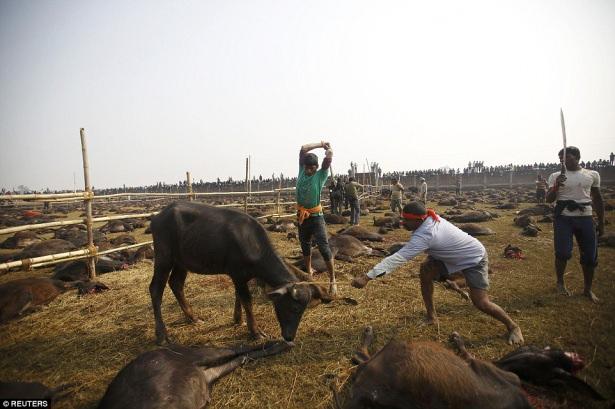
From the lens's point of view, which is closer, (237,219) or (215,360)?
(215,360)

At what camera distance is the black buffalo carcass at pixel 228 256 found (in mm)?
3666

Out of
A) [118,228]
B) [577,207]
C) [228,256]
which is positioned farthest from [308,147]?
[118,228]

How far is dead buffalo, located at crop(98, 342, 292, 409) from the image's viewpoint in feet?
7.81

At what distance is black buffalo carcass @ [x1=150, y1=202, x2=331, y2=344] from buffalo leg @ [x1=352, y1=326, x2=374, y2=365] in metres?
0.63

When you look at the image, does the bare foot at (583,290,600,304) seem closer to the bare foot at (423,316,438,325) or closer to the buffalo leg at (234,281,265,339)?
the bare foot at (423,316,438,325)

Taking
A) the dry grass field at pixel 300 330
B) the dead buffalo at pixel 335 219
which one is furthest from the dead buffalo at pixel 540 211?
the dry grass field at pixel 300 330

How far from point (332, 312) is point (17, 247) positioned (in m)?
12.7

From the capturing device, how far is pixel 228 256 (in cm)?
383

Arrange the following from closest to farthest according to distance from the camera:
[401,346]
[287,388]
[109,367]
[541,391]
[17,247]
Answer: [401,346] → [541,391] → [287,388] → [109,367] → [17,247]

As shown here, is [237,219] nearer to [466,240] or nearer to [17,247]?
[466,240]

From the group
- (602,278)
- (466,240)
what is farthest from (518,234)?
(466,240)

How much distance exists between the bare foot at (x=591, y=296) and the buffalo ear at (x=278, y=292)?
4.76m

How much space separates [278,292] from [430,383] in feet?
5.76

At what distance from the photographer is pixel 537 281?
5.77 metres
